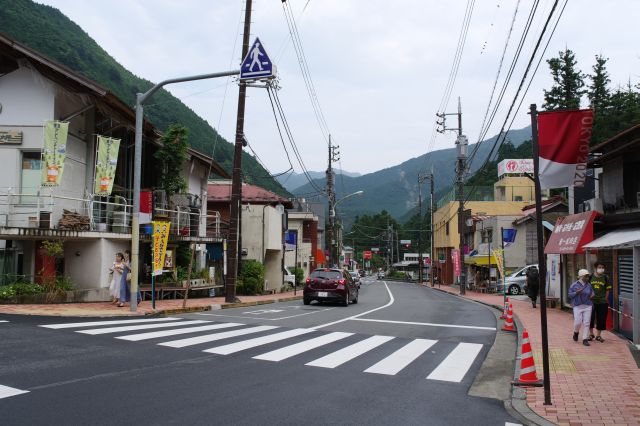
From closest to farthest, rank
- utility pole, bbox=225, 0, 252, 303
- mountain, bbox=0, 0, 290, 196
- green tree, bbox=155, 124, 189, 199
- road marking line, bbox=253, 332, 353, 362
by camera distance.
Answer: road marking line, bbox=253, 332, 353, 362
utility pole, bbox=225, 0, 252, 303
green tree, bbox=155, 124, 189, 199
mountain, bbox=0, 0, 290, 196

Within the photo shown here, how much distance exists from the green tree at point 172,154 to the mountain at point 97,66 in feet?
68.0

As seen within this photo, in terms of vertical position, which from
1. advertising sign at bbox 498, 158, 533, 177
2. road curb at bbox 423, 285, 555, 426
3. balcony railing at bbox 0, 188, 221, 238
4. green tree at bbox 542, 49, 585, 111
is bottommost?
road curb at bbox 423, 285, 555, 426

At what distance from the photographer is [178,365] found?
328 inches

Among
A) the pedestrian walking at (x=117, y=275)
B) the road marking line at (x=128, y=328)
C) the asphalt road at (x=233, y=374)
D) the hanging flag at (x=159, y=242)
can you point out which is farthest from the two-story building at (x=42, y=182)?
the asphalt road at (x=233, y=374)

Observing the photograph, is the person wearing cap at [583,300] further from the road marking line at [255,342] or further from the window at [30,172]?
the window at [30,172]

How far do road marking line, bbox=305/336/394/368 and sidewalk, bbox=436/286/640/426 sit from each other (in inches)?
122

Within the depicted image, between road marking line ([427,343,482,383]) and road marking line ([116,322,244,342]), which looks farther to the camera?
road marking line ([116,322,244,342])

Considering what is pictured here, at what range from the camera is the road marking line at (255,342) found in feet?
32.1

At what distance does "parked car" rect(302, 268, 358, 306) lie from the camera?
22.2 metres

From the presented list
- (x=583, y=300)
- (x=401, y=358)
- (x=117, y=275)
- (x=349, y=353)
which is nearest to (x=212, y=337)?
(x=349, y=353)

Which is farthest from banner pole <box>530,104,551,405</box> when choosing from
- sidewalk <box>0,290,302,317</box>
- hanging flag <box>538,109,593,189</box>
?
sidewalk <box>0,290,302,317</box>

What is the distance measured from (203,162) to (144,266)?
8.33 metres

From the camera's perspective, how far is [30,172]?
18172 mm

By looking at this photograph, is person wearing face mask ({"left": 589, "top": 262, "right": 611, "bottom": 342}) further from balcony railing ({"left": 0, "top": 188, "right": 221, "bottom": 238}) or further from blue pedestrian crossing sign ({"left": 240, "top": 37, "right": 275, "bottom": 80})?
balcony railing ({"left": 0, "top": 188, "right": 221, "bottom": 238})
